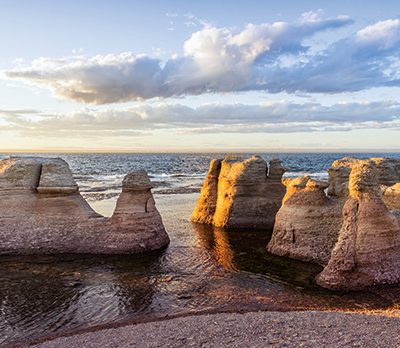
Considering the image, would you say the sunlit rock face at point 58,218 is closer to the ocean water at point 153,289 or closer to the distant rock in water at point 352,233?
the ocean water at point 153,289

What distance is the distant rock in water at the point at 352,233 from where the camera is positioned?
50.0ft

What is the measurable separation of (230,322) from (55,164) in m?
13.2

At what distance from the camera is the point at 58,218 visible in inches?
784

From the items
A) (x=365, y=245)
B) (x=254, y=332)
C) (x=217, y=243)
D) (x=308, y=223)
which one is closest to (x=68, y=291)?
(x=254, y=332)

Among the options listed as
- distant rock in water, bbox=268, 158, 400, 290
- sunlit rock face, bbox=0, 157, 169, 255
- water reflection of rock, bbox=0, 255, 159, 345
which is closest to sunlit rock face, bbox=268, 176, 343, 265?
distant rock in water, bbox=268, 158, 400, 290

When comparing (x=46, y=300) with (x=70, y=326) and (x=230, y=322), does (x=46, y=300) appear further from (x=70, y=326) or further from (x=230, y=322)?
(x=230, y=322)

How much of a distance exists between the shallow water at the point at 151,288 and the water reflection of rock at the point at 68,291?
0.03m

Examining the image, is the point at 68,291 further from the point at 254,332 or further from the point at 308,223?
the point at 308,223

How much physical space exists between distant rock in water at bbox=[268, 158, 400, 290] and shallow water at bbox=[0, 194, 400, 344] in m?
0.71

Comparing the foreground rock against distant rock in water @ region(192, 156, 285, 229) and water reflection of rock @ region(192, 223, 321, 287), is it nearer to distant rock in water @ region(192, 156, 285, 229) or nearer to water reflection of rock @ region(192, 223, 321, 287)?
water reflection of rock @ region(192, 223, 321, 287)

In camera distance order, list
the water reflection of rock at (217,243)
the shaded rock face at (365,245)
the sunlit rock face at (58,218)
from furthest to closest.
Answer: the water reflection of rock at (217,243) → the sunlit rock face at (58,218) → the shaded rock face at (365,245)

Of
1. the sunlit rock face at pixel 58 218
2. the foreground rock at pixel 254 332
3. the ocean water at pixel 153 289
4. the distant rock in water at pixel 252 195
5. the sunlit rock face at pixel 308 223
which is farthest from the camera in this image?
the distant rock in water at pixel 252 195

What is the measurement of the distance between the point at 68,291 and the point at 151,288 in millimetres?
2972

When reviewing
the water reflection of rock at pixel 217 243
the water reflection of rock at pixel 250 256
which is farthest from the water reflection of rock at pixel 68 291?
the water reflection of rock at pixel 250 256
